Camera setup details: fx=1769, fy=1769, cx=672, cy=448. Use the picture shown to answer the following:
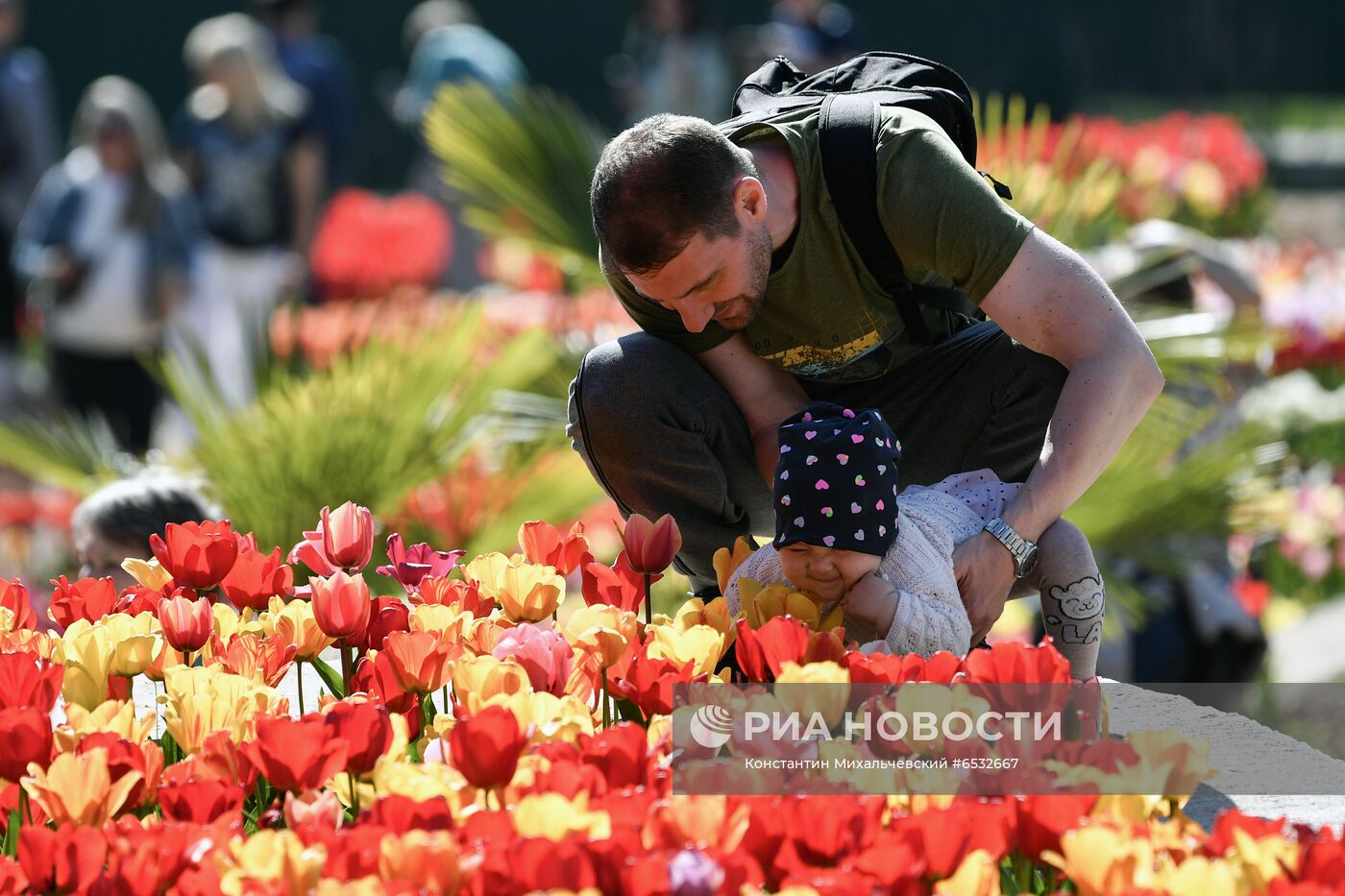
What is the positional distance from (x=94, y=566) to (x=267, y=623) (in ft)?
3.72

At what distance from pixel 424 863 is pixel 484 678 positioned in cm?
43

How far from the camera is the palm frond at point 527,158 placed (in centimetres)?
427

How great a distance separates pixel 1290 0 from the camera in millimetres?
18344

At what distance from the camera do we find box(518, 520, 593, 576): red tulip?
2250 millimetres

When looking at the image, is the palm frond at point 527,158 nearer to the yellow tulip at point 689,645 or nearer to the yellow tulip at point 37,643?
the yellow tulip at point 37,643

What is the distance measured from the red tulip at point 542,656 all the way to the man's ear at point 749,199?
2.52ft

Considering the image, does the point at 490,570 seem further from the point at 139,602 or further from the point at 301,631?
the point at 139,602

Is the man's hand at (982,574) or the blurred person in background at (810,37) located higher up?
the blurred person in background at (810,37)

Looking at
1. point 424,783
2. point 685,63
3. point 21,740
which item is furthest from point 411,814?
point 685,63

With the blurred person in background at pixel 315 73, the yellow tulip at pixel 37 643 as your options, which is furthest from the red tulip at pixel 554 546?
the blurred person in background at pixel 315 73

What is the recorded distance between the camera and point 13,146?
833 centimetres

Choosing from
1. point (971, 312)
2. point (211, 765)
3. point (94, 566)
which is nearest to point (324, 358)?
point (94, 566)

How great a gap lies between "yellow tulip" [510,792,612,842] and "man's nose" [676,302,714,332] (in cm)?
111

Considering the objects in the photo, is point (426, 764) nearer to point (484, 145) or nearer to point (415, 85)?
point (484, 145)
